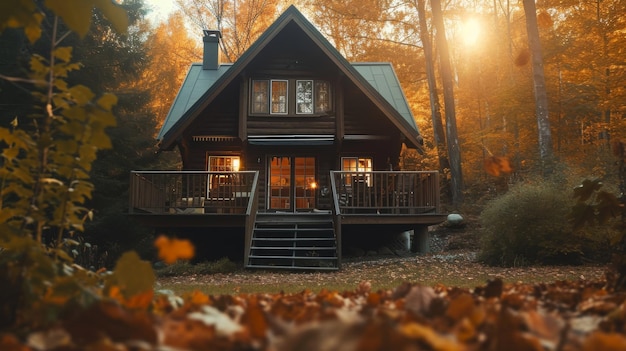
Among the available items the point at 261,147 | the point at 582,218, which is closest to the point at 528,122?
the point at 261,147

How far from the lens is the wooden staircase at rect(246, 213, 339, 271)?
36.4 ft

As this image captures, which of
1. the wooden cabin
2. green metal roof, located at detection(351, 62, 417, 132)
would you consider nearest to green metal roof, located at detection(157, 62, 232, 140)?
the wooden cabin

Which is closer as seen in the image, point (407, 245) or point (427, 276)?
point (427, 276)

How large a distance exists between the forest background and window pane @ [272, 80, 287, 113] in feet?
12.9

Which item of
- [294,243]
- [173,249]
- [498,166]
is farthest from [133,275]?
[294,243]

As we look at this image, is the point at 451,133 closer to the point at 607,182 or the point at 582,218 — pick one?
the point at 607,182

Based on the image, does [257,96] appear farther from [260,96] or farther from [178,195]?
[178,195]

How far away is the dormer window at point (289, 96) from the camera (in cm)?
1552

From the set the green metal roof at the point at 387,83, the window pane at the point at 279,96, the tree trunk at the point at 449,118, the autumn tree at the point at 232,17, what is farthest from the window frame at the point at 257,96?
the autumn tree at the point at 232,17

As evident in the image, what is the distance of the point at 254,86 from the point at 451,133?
9698 millimetres

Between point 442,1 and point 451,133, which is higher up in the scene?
point 442,1

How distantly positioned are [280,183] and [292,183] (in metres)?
0.39

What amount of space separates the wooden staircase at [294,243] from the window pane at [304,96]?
11.7 feet

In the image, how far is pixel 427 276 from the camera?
9023 mm
